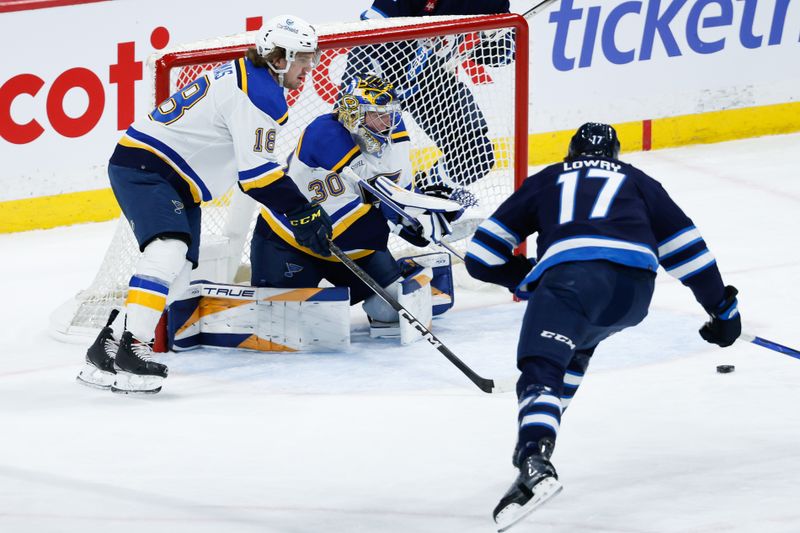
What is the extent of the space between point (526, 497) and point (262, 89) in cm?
166

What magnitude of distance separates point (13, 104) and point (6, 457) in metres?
2.52

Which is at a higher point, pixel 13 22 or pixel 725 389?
pixel 13 22

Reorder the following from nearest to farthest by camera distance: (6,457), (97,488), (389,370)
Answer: (97,488) → (6,457) → (389,370)

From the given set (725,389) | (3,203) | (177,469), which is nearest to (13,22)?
(3,203)

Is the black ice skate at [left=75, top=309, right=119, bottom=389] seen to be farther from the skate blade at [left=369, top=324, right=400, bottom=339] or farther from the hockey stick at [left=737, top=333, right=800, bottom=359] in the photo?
the hockey stick at [left=737, top=333, right=800, bottom=359]

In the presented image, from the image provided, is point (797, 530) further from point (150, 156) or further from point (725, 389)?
point (150, 156)

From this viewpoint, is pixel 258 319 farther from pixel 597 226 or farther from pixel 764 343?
pixel 597 226

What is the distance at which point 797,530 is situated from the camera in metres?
3.00

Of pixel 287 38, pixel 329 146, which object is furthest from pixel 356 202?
pixel 287 38

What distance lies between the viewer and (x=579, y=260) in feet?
9.94

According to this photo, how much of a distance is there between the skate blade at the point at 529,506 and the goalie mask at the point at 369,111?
1876 millimetres

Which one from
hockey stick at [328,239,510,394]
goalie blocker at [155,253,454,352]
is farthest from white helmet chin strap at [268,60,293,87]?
goalie blocker at [155,253,454,352]

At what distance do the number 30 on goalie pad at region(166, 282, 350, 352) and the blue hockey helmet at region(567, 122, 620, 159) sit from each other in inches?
55.1

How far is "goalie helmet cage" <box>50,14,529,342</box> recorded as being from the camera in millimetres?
4719
